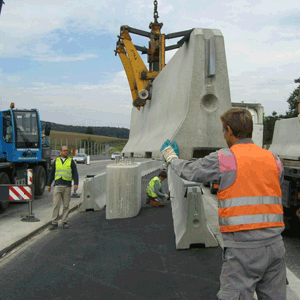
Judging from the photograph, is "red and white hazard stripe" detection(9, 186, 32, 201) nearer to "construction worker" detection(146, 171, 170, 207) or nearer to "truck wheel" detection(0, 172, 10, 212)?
"truck wheel" detection(0, 172, 10, 212)

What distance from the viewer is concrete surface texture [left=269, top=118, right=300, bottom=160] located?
8219 millimetres

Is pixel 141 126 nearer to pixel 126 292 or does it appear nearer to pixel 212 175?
pixel 126 292

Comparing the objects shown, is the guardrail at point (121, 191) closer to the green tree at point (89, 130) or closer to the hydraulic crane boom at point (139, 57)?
the hydraulic crane boom at point (139, 57)

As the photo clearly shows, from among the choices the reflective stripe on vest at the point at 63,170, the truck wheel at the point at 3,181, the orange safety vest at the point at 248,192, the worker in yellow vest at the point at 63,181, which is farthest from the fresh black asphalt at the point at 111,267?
the truck wheel at the point at 3,181

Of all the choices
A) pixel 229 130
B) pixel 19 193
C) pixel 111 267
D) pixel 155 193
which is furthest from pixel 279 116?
pixel 229 130

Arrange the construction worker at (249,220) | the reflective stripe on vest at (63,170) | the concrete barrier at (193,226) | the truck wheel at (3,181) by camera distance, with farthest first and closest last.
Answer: the truck wheel at (3,181), the reflective stripe on vest at (63,170), the concrete barrier at (193,226), the construction worker at (249,220)

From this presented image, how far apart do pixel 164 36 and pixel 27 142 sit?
26.3ft

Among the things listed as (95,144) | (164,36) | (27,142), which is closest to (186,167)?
(164,36)

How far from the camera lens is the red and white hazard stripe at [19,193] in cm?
937

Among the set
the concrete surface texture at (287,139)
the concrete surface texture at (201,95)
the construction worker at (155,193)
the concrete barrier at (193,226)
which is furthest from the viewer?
the construction worker at (155,193)

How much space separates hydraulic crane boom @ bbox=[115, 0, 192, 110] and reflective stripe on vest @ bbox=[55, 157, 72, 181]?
2441mm

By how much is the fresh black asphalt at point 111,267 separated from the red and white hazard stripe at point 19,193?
177cm

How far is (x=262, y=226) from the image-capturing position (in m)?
2.54

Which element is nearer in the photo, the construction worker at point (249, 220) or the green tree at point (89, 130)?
the construction worker at point (249, 220)
